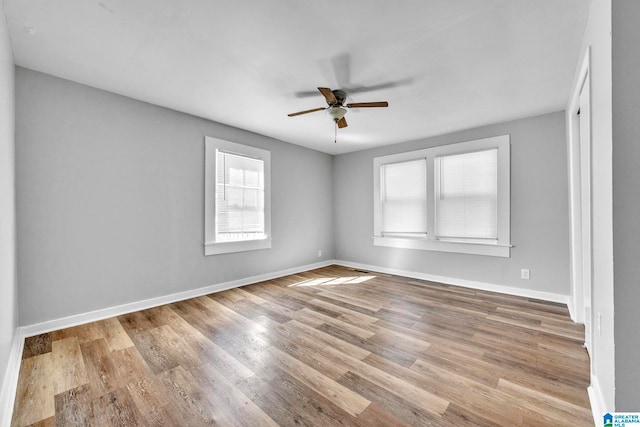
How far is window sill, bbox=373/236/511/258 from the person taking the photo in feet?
12.6

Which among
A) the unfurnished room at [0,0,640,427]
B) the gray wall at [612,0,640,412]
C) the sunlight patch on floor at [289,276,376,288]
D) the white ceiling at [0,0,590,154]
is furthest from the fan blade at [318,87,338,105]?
the sunlight patch on floor at [289,276,376,288]

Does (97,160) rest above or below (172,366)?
above

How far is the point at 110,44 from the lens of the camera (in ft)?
7.02

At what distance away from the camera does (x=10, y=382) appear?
174 centimetres

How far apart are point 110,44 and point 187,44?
2.05ft

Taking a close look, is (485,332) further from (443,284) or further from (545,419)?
(443,284)

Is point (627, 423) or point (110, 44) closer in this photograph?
point (627, 423)

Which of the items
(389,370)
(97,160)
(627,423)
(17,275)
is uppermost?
(97,160)

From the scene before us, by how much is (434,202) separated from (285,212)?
8.59 ft

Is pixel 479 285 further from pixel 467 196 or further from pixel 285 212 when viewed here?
pixel 285 212

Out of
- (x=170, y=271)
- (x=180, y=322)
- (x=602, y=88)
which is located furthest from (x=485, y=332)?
(x=170, y=271)

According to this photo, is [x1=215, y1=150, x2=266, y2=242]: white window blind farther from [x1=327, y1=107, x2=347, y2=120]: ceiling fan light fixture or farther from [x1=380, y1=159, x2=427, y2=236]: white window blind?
[x1=380, y1=159, x2=427, y2=236]: white window blind

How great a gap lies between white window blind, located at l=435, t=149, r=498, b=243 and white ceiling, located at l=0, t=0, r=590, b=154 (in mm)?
905

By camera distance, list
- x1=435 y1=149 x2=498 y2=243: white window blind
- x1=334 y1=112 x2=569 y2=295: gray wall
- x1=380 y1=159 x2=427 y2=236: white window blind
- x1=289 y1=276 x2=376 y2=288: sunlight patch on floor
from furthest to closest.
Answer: x1=380 y1=159 x2=427 y2=236: white window blind, x1=289 y1=276 x2=376 y2=288: sunlight patch on floor, x1=435 y1=149 x2=498 y2=243: white window blind, x1=334 y1=112 x2=569 y2=295: gray wall
